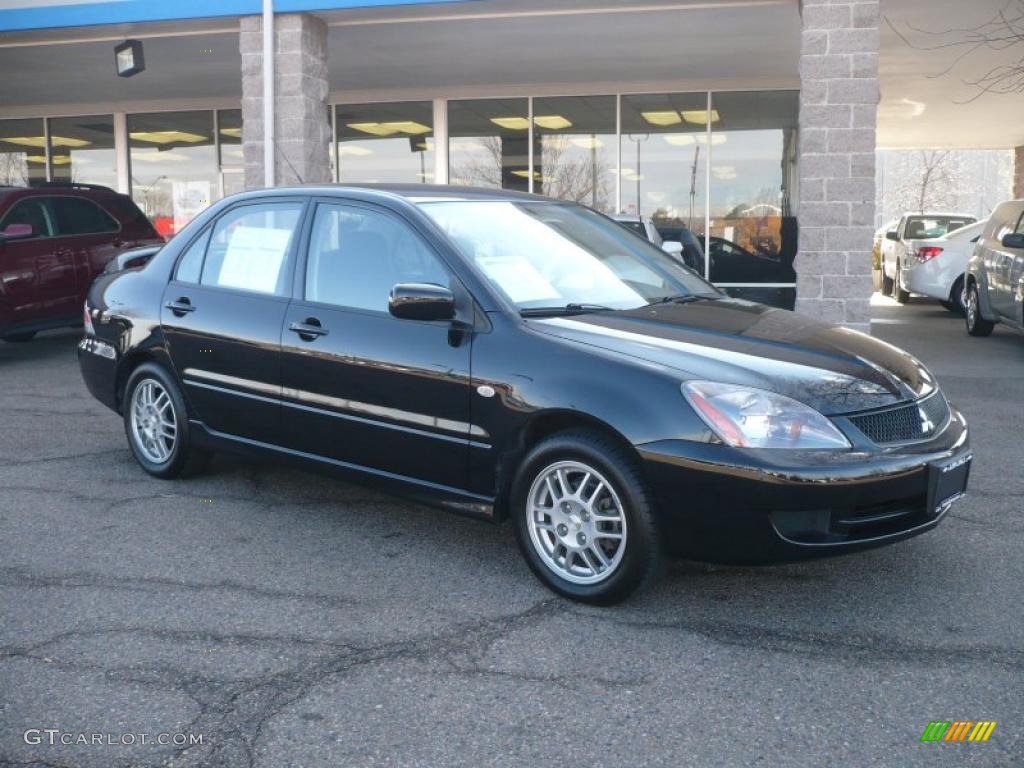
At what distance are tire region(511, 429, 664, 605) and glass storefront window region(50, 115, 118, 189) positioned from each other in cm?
1820

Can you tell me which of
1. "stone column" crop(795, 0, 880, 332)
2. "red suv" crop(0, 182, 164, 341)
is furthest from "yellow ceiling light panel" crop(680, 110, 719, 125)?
"red suv" crop(0, 182, 164, 341)

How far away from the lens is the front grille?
421 cm

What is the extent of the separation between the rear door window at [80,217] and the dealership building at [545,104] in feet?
5.24

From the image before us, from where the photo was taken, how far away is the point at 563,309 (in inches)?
190

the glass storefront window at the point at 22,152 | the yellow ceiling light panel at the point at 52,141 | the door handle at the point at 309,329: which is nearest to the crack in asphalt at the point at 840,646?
the door handle at the point at 309,329

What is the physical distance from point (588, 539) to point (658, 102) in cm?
1407

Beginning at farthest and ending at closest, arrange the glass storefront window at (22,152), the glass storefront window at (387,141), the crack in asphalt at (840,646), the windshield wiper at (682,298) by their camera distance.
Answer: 1. the glass storefront window at (22,152)
2. the glass storefront window at (387,141)
3. the windshield wiper at (682,298)
4. the crack in asphalt at (840,646)

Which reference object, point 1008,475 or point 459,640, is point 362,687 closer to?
point 459,640

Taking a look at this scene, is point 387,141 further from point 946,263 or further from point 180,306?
point 180,306

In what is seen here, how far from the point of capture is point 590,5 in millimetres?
11273

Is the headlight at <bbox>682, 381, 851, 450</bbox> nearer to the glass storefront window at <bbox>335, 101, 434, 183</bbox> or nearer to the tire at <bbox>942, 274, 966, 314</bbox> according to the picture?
the tire at <bbox>942, 274, 966, 314</bbox>

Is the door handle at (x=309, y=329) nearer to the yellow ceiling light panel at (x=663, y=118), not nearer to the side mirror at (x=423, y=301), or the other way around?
the side mirror at (x=423, y=301)

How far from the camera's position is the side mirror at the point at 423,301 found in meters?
4.62

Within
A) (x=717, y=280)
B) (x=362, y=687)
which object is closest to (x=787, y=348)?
(x=362, y=687)
